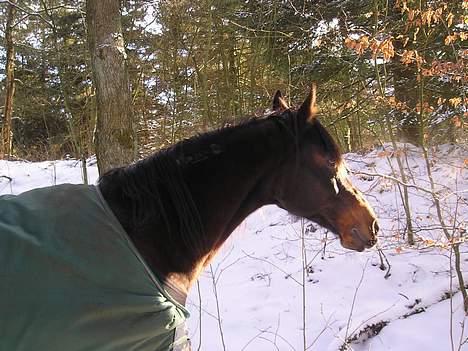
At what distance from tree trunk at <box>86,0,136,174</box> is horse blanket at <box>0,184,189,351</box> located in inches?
108

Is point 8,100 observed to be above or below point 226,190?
above

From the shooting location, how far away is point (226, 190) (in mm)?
1891

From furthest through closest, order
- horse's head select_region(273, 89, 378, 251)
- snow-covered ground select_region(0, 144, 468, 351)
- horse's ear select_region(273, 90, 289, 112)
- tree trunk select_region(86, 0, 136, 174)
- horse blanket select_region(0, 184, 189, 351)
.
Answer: tree trunk select_region(86, 0, 136, 174), snow-covered ground select_region(0, 144, 468, 351), horse's ear select_region(273, 90, 289, 112), horse's head select_region(273, 89, 378, 251), horse blanket select_region(0, 184, 189, 351)

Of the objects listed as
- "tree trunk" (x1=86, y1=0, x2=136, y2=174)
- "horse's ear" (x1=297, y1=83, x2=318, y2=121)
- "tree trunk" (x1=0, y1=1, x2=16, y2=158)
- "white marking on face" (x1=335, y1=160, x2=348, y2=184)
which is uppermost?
"tree trunk" (x1=0, y1=1, x2=16, y2=158)

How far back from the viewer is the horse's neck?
5.66 feet

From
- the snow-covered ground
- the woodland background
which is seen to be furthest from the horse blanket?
the woodland background

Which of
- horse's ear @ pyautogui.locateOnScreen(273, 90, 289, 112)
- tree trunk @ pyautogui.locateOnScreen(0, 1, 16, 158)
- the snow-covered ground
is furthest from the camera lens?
tree trunk @ pyautogui.locateOnScreen(0, 1, 16, 158)

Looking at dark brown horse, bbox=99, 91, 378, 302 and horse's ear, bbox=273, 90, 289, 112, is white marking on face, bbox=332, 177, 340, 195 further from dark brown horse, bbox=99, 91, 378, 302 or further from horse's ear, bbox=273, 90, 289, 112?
horse's ear, bbox=273, 90, 289, 112

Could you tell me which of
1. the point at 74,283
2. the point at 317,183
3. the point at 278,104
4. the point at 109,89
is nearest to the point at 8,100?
the point at 109,89

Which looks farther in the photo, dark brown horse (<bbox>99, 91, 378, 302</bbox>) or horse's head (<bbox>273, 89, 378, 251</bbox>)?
horse's head (<bbox>273, 89, 378, 251</bbox>)

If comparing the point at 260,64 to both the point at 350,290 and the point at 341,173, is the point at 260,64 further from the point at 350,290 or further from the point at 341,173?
the point at 341,173

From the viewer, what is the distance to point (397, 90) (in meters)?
6.30

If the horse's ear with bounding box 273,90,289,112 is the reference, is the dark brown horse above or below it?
below

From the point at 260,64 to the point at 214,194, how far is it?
6367mm
